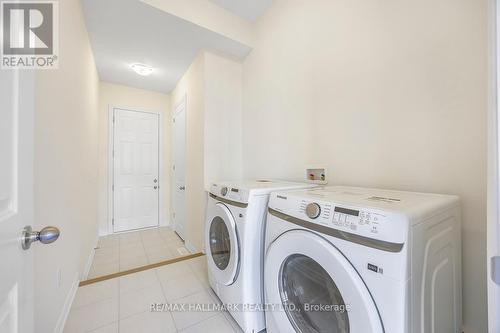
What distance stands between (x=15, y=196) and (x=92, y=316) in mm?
1378

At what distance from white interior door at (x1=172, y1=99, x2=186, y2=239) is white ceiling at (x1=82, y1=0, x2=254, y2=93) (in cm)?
64

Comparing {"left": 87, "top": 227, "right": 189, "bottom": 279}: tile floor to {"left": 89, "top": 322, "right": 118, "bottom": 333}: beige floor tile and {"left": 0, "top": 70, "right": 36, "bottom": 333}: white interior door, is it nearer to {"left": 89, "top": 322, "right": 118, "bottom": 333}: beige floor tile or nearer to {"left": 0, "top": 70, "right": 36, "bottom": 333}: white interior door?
{"left": 89, "top": 322, "right": 118, "bottom": 333}: beige floor tile

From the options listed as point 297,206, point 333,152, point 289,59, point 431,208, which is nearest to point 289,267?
point 297,206

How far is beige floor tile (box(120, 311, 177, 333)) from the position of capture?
1.30 metres

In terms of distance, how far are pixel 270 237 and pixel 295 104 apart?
1242mm

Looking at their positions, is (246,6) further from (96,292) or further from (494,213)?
(96,292)

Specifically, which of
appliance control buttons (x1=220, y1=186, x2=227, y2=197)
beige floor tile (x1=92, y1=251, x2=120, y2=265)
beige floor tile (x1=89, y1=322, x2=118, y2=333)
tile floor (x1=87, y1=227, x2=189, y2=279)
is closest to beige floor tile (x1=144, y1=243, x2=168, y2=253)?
tile floor (x1=87, y1=227, x2=189, y2=279)

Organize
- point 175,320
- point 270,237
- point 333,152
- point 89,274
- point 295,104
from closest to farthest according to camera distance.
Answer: point 270,237, point 175,320, point 333,152, point 295,104, point 89,274

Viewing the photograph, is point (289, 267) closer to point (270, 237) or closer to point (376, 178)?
point (270, 237)

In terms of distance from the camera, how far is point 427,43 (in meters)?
1.03

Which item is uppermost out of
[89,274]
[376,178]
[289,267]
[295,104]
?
[295,104]

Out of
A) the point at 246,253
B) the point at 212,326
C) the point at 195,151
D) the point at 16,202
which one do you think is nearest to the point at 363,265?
the point at 246,253

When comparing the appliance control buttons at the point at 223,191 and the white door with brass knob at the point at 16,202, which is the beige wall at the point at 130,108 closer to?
the appliance control buttons at the point at 223,191

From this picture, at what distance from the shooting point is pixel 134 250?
8.88ft
